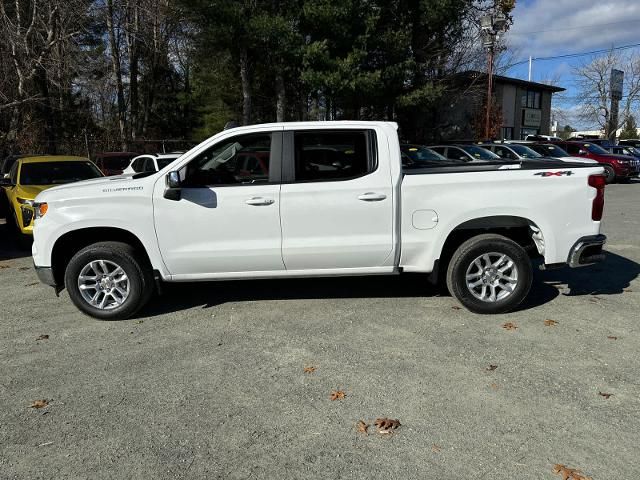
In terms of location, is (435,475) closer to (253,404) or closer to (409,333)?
(253,404)

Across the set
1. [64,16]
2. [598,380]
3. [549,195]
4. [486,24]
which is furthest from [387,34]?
[598,380]

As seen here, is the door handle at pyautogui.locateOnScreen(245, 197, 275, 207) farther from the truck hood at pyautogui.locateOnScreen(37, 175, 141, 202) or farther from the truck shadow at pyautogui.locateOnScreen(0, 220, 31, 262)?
the truck shadow at pyautogui.locateOnScreen(0, 220, 31, 262)

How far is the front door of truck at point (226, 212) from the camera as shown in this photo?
5230 millimetres

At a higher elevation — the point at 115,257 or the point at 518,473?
the point at 115,257

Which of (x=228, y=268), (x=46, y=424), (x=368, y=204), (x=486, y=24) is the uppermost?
(x=486, y=24)

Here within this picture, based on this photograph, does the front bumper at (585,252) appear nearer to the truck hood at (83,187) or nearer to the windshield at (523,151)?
the truck hood at (83,187)

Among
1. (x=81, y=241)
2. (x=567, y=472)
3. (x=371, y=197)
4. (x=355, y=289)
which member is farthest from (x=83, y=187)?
(x=567, y=472)

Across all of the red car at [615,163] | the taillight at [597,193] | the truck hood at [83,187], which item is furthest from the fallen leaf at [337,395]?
the red car at [615,163]

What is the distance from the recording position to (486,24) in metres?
21.0

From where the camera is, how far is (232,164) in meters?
5.38

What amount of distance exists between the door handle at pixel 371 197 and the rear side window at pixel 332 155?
0.22 metres

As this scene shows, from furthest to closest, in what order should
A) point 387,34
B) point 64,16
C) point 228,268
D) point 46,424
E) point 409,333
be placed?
point 387,34 < point 64,16 < point 228,268 < point 409,333 < point 46,424

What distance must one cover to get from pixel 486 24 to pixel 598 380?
65.3ft

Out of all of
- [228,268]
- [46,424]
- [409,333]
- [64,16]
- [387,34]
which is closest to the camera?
[46,424]
